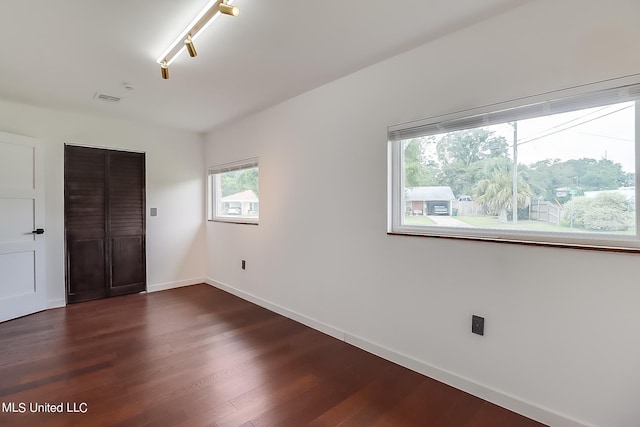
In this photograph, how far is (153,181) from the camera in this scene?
14.6 ft

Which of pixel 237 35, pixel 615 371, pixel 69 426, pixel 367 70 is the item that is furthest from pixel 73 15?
pixel 615 371

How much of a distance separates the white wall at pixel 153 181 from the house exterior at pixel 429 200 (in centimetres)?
360

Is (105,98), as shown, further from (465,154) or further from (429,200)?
(465,154)

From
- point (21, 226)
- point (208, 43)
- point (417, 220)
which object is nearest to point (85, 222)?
point (21, 226)

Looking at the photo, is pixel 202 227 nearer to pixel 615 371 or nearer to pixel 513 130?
pixel 513 130

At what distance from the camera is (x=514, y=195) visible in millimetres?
1951

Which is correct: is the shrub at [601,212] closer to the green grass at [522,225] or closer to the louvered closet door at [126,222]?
the green grass at [522,225]

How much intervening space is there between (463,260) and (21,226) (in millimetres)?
4460

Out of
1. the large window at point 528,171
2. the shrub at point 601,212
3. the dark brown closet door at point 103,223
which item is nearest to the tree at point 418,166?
the large window at point 528,171

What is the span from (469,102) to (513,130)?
33 centimetres

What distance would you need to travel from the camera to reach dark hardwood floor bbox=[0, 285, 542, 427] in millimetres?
1809

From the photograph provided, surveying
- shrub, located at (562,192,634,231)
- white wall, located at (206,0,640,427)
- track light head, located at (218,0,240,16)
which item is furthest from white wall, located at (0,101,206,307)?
shrub, located at (562,192,634,231)

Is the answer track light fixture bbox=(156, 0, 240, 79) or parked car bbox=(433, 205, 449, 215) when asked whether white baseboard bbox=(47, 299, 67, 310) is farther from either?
parked car bbox=(433, 205, 449, 215)

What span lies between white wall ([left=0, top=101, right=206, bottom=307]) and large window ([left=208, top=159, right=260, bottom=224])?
25 centimetres
